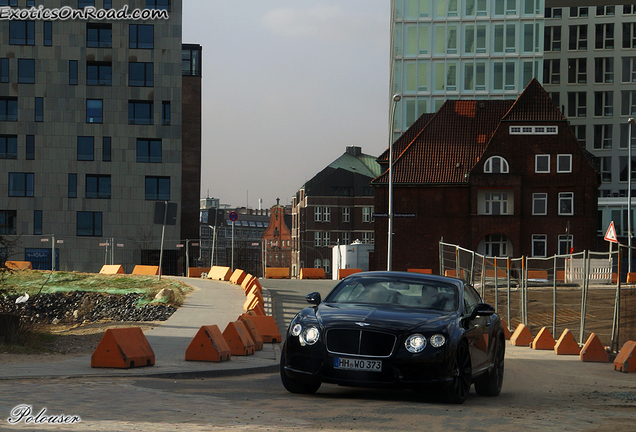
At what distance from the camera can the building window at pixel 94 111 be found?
67062mm

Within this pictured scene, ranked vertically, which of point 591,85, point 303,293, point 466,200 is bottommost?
point 303,293

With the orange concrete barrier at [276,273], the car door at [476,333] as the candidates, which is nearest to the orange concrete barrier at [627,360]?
the car door at [476,333]

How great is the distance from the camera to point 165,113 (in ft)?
224

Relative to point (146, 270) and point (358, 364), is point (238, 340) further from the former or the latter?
point (146, 270)

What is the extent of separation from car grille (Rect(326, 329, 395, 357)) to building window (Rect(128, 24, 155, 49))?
62.4 metres

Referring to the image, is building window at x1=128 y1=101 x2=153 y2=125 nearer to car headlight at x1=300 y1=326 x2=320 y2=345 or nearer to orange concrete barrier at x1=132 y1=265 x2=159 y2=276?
orange concrete barrier at x1=132 y1=265 x2=159 y2=276

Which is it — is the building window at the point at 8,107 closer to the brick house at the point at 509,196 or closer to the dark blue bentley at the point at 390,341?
the brick house at the point at 509,196

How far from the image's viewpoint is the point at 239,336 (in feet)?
46.7

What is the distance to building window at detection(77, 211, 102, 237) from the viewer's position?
66.3 metres

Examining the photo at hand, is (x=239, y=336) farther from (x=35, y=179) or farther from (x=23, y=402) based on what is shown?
(x=35, y=179)

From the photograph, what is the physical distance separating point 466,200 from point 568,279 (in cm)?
2637

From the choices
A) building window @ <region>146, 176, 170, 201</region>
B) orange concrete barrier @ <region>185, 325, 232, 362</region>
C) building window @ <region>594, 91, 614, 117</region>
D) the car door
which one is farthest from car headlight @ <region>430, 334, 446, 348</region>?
building window @ <region>594, 91, 614, 117</region>

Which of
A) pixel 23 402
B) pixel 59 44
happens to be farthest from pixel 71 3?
pixel 23 402

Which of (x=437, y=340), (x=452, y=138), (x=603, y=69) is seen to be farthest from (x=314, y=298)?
(x=603, y=69)
